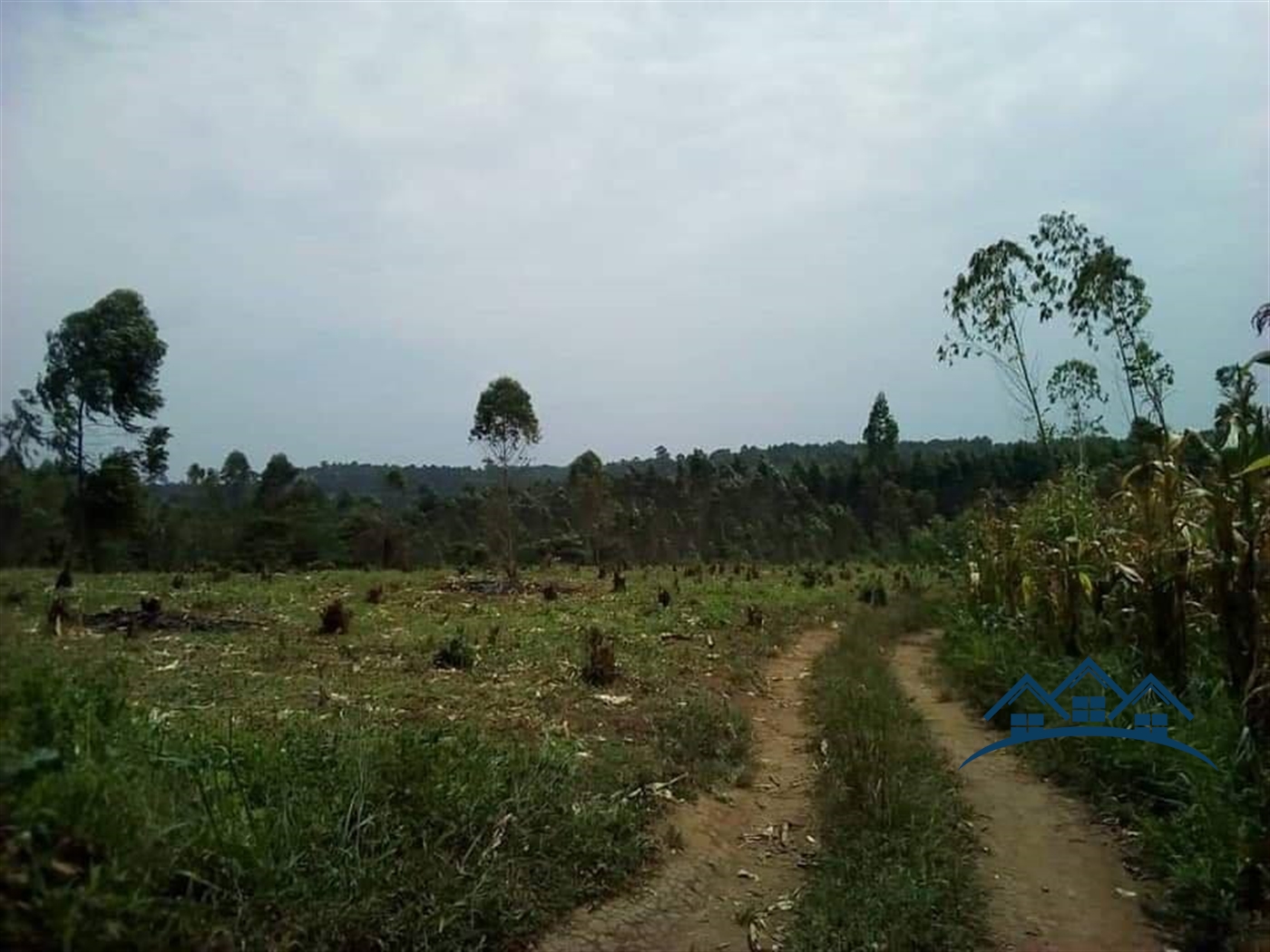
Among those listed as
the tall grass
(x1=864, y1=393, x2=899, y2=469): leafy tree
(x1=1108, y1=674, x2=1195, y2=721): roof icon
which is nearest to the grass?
the tall grass

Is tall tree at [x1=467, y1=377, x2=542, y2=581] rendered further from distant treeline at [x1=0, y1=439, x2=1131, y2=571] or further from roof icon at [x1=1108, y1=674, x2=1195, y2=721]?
roof icon at [x1=1108, y1=674, x2=1195, y2=721]

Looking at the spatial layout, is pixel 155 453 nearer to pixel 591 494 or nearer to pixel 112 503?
pixel 112 503

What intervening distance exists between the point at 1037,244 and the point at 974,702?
952 cm

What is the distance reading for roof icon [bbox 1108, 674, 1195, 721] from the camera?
5.81 m

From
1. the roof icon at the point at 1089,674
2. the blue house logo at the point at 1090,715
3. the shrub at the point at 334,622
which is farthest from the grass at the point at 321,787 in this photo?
the roof icon at the point at 1089,674

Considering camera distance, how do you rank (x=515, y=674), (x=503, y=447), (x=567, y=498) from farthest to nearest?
(x=567, y=498), (x=503, y=447), (x=515, y=674)

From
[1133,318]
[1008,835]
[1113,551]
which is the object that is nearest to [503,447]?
[1133,318]

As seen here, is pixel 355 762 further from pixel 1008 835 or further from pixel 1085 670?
pixel 1085 670

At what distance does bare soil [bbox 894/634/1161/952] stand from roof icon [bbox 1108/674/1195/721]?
24.1 inches

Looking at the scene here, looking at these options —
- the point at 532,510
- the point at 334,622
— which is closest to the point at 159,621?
the point at 334,622

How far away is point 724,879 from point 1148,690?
3.12 metres

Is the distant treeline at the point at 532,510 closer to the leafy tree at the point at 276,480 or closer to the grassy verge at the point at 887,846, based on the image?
the leafy tree at the point at 276,480

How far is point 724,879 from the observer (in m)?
4.71

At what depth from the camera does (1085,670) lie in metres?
6.93
